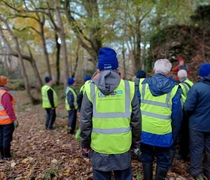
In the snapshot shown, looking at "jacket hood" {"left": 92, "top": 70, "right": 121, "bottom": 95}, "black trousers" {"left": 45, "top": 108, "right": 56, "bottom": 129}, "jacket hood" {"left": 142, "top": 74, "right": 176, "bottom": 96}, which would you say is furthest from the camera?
"black trousers" {"left": 45, "top": 108, "right": 56, "bottom": 129}

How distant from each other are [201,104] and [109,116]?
86.4 inches

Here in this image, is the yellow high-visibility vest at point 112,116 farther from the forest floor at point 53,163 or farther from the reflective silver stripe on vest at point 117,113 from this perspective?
the forest floor at point 53,163

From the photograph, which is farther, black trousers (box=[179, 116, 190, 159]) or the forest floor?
black trousers (box=[179, 116, 190, 159])

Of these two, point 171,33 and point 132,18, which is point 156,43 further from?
point 132,18

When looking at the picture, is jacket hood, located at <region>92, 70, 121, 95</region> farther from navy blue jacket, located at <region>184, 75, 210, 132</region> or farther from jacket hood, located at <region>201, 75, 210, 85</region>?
jacket hood, located at <region>201, 75, 210, 85</region>

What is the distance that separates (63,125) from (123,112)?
640 cm

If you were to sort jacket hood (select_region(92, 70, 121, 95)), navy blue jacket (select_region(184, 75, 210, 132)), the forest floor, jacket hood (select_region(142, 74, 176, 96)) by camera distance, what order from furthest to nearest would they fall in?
the forest floor → navy blue jacket (select_region(184, 75, 210, 132)) → jacket hood (select_region(142, 74, 176, 96)) → jacket hood (select_region(92, 70, 121, 95))

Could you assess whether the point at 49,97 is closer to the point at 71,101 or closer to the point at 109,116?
the point at 71,101

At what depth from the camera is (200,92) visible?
340cm

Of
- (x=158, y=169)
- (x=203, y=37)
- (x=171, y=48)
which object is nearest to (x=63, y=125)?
(x=158, y=169)

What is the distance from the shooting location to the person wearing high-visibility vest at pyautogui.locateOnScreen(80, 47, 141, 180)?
7.21 ft

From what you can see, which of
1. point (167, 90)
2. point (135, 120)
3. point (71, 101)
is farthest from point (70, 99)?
point (135, 120)

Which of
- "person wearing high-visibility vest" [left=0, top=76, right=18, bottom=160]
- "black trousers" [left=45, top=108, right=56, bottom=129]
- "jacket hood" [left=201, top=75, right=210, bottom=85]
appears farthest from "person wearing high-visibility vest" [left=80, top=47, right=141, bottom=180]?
"black trousers" [left=45, top=108, right=56, bottom=129]

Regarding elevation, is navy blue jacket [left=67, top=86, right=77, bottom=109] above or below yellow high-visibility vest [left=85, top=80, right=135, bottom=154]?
below
